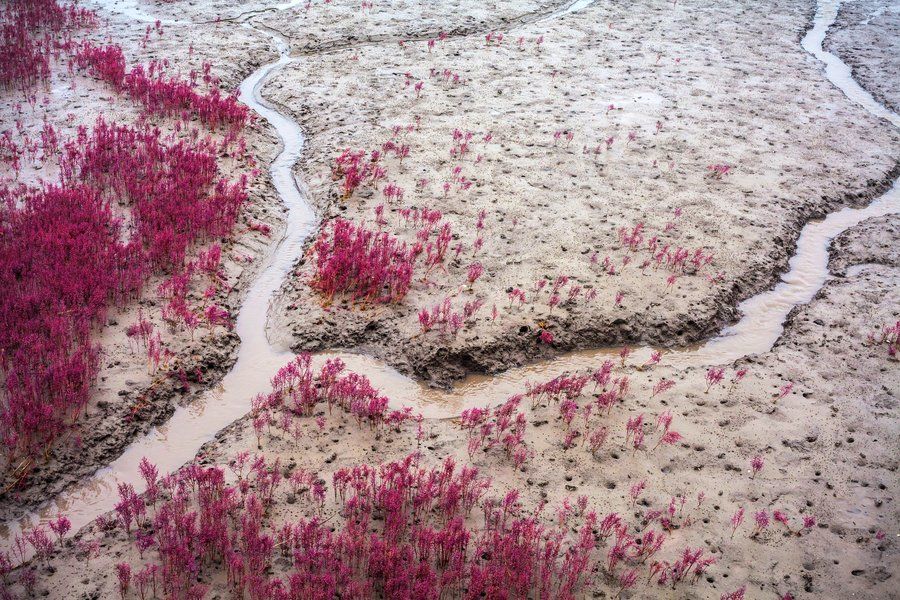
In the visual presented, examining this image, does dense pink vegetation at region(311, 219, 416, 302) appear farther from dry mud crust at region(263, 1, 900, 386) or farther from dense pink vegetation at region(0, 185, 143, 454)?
dense pink vegetation at region(0, 185, 143, 454)

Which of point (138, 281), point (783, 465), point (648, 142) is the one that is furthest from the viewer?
point (648, 142)

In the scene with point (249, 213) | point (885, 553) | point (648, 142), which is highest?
point (648, 142)

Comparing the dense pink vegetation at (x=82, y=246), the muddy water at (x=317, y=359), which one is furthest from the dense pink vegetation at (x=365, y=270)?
the dense pink vegetation at (x=82, y=246)

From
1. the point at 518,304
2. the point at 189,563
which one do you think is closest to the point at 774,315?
the point at 518,304

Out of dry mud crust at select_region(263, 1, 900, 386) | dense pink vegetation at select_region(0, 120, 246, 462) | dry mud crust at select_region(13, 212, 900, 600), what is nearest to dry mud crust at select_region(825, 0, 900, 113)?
dry mud crust at select_region(263, 1, 900, 386)

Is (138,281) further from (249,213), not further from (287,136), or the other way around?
(287,136)

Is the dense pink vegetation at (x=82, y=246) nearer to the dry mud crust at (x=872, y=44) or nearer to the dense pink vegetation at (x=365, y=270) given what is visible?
the dense pink vegetation at (x=365, y=270)
